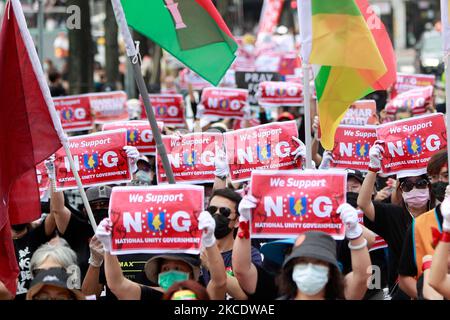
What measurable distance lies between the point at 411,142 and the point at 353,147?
89cm

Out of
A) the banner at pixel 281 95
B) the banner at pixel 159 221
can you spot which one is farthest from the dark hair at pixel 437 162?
the banner at pixel 281 95

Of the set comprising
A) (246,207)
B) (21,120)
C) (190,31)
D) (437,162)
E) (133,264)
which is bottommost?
(133,264)

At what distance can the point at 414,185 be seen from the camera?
8.88 metres

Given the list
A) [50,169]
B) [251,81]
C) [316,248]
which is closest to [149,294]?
[316,248]

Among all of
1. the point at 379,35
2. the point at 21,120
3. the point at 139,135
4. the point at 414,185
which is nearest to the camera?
the point at 21,120

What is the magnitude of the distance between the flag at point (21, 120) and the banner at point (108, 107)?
6651mm

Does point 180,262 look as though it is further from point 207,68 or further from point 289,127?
point 289,127

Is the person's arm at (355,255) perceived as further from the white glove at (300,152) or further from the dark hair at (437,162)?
the white glove at (300,152)

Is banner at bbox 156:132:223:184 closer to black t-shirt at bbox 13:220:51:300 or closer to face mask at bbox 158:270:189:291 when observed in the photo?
black t-shirt at bbox 13:220:51:300

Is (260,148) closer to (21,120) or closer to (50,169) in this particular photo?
(50,169)

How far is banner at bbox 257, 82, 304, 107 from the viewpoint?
1502cm

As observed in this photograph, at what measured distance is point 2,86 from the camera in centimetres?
813

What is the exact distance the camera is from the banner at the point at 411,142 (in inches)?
369
